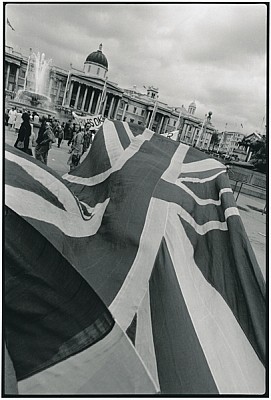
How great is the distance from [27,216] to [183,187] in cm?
135

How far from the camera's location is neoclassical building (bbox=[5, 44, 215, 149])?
191 feet

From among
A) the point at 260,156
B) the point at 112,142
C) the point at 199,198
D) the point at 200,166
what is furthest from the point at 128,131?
the point at 260,156

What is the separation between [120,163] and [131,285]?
1.16 meters

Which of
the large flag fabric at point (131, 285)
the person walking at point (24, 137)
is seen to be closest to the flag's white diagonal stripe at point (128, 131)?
the large flag fabric at point (131, 285)

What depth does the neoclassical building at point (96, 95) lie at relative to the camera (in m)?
58.3

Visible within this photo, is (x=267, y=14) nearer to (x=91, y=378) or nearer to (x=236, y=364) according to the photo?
(x=236, y=364)

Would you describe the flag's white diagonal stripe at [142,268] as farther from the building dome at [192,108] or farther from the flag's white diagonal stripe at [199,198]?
the building dome at [192,108]

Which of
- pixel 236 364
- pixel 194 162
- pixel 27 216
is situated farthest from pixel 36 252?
pixel 194 162

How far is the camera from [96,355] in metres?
1.41

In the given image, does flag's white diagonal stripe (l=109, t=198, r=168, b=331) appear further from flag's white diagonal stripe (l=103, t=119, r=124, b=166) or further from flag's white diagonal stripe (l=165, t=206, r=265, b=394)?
flag's white diagonal stripe (l=103, t=119, r=124, b=166)

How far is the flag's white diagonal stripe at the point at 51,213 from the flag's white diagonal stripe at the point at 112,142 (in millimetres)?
581

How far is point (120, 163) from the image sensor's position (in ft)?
8.68

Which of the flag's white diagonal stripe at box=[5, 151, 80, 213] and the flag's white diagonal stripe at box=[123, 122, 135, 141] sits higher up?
the flag's white diagonal stripe at box=[123, 122, 135, 141]

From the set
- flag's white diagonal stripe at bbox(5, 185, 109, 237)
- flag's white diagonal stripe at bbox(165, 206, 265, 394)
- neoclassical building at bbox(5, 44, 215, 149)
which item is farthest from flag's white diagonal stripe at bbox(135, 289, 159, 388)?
neoclassical building at bbox(5, 44, 215, 149)
